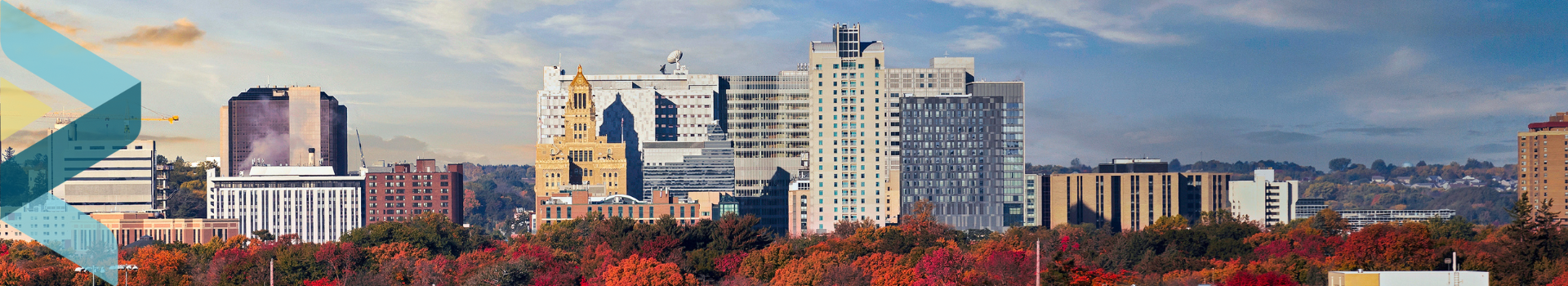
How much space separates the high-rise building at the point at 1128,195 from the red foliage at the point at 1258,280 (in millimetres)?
107978

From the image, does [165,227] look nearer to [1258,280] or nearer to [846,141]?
[846,141]

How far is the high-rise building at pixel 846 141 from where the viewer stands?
176 metres

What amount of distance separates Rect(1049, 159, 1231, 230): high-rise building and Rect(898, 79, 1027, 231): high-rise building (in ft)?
37.1

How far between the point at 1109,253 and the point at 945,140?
76026mm

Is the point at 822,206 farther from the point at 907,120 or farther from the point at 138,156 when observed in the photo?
the point at 138,156

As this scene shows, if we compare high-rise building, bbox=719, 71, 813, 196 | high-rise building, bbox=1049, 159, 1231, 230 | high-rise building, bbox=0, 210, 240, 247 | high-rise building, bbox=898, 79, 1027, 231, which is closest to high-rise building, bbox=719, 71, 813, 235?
high-rise building, bbox=719, 71, 813, 196

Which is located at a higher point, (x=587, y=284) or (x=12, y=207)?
(x=12, y=207)

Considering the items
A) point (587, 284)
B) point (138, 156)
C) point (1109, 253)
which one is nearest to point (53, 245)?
point (587, 284)

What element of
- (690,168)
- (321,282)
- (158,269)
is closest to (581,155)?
(690,168)

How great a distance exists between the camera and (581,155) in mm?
191625

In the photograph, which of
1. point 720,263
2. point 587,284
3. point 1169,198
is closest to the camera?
point 587,284

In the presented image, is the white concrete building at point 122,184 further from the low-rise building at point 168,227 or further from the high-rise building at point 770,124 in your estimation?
the high-rise building at point 770,124

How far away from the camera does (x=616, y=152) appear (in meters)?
192

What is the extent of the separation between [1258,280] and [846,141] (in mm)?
102799
